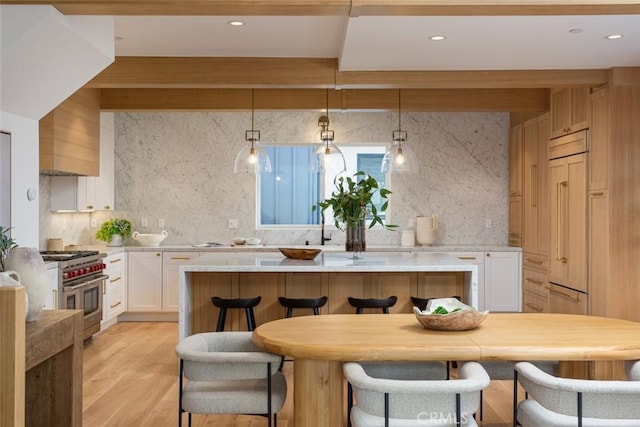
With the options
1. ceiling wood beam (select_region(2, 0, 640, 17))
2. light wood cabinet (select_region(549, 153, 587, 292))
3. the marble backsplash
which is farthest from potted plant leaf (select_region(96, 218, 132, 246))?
light wood cabinet (select_region(549, 153, 587, 292))

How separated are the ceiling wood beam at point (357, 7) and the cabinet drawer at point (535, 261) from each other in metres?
3.50

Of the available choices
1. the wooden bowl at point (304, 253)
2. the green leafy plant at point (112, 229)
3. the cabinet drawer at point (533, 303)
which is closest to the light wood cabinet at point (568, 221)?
the cabinet drawer at point (533, 303)

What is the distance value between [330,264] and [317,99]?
2.45 m

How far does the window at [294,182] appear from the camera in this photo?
24.8 ft

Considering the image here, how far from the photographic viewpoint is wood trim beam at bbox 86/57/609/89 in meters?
4.95

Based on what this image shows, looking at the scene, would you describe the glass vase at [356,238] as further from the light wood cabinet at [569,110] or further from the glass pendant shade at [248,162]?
the light wood cabinet at [569,110]

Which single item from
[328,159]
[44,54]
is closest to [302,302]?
[328,159]

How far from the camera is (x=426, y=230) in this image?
7.21 metres

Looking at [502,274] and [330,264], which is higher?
[330,264]

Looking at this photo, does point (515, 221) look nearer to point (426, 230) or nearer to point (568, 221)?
point (426, 230)

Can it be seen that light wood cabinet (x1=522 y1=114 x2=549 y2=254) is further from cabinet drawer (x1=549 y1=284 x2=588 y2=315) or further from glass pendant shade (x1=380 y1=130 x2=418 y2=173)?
glass pendant shade (x1=380 y1=130 x2=418 y2=173)

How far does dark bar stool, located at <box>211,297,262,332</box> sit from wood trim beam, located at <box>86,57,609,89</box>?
5.97 feet

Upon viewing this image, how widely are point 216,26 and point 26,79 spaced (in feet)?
4.15

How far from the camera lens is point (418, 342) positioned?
2.49 meters
